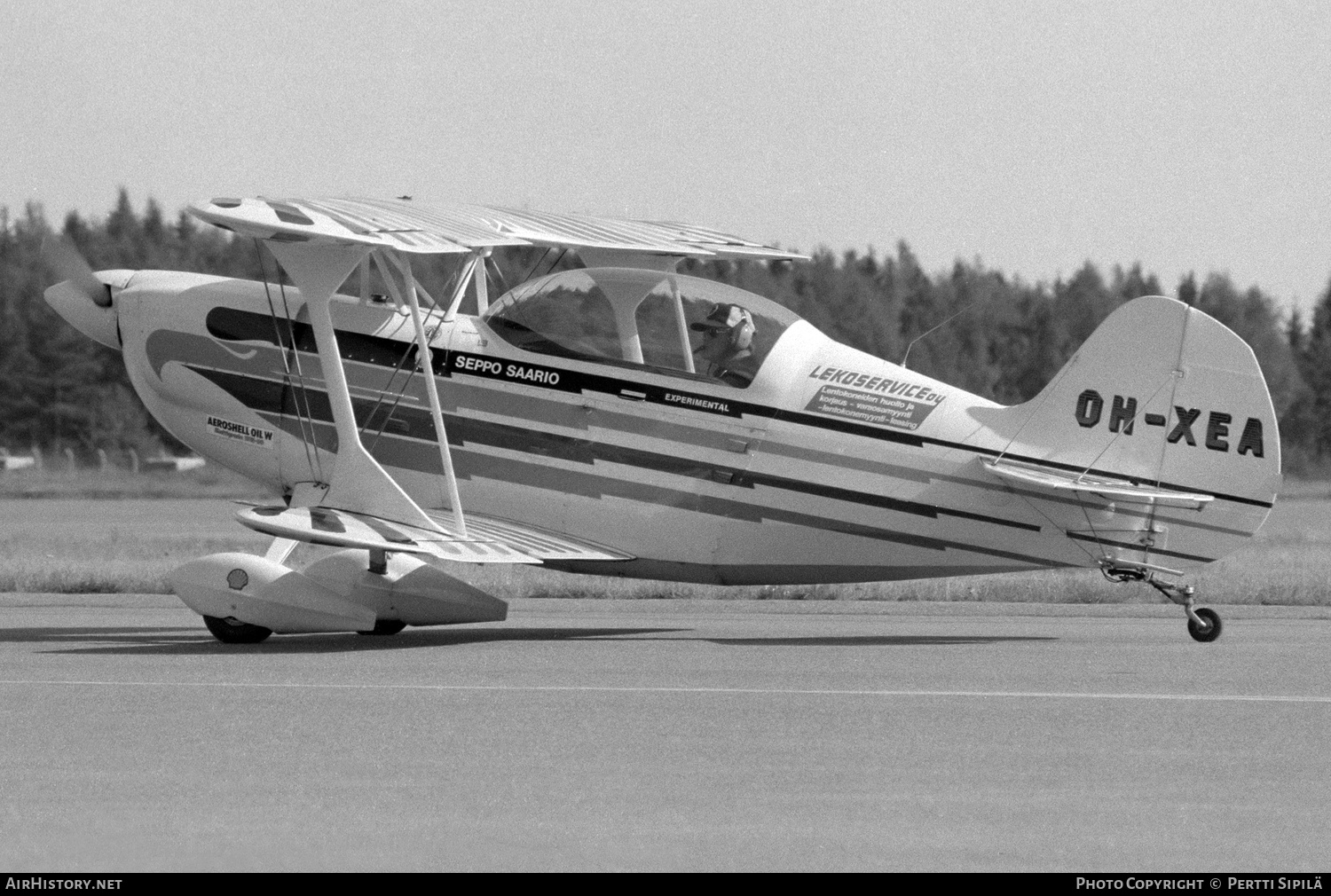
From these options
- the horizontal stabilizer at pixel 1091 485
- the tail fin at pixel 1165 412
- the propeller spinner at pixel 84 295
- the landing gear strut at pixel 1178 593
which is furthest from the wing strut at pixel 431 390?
the landing gear strut at pixel 1178 593

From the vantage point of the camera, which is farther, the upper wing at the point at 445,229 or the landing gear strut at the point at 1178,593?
the landing gear strut at the point at 1178,593

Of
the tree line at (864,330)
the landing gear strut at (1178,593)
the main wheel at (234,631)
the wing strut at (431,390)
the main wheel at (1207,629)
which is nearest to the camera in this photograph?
the landing gear strut at (1178,593)

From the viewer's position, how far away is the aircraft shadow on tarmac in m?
12.2

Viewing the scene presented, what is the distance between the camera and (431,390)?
12180mm

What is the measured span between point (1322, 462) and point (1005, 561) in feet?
187

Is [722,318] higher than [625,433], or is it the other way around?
[722,318]

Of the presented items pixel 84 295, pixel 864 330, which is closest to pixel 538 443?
pixel 84 295

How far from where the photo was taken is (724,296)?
12617mm

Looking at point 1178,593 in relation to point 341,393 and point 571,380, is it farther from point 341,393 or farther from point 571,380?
point 341,393

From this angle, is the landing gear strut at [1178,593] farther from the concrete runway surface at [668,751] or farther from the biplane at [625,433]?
the concrete runway surface at [668,751]

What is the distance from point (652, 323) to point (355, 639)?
10.3 feet

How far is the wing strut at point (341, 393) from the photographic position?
12.1 metres

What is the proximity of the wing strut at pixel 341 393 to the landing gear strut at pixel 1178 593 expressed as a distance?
448 centimetres
